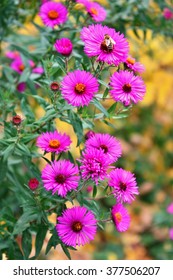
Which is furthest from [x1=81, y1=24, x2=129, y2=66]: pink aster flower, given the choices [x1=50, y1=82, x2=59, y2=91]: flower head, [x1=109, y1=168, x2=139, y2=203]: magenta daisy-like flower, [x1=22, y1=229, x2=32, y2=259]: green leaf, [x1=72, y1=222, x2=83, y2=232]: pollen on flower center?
[x1=22, y1=229, x2=32, y2=259]: green leaf

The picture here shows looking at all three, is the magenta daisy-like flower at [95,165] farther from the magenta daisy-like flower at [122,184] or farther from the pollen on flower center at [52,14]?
the pollen on flower center at [52,14]

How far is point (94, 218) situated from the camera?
4.38 feet

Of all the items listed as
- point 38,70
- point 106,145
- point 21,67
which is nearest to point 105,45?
point 106,145

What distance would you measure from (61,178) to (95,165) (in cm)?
8

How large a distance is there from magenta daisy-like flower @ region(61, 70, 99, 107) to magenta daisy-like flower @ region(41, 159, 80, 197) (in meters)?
0.14

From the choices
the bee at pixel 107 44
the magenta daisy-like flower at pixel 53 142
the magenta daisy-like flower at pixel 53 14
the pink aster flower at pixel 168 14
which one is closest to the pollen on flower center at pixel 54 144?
the magenta daisy-like flower at pixel 53 142

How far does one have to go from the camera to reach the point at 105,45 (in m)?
1.28

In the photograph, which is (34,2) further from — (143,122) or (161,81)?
(143,122)

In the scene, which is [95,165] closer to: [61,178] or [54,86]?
[61,178]

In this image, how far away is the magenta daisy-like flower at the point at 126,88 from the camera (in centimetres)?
128
